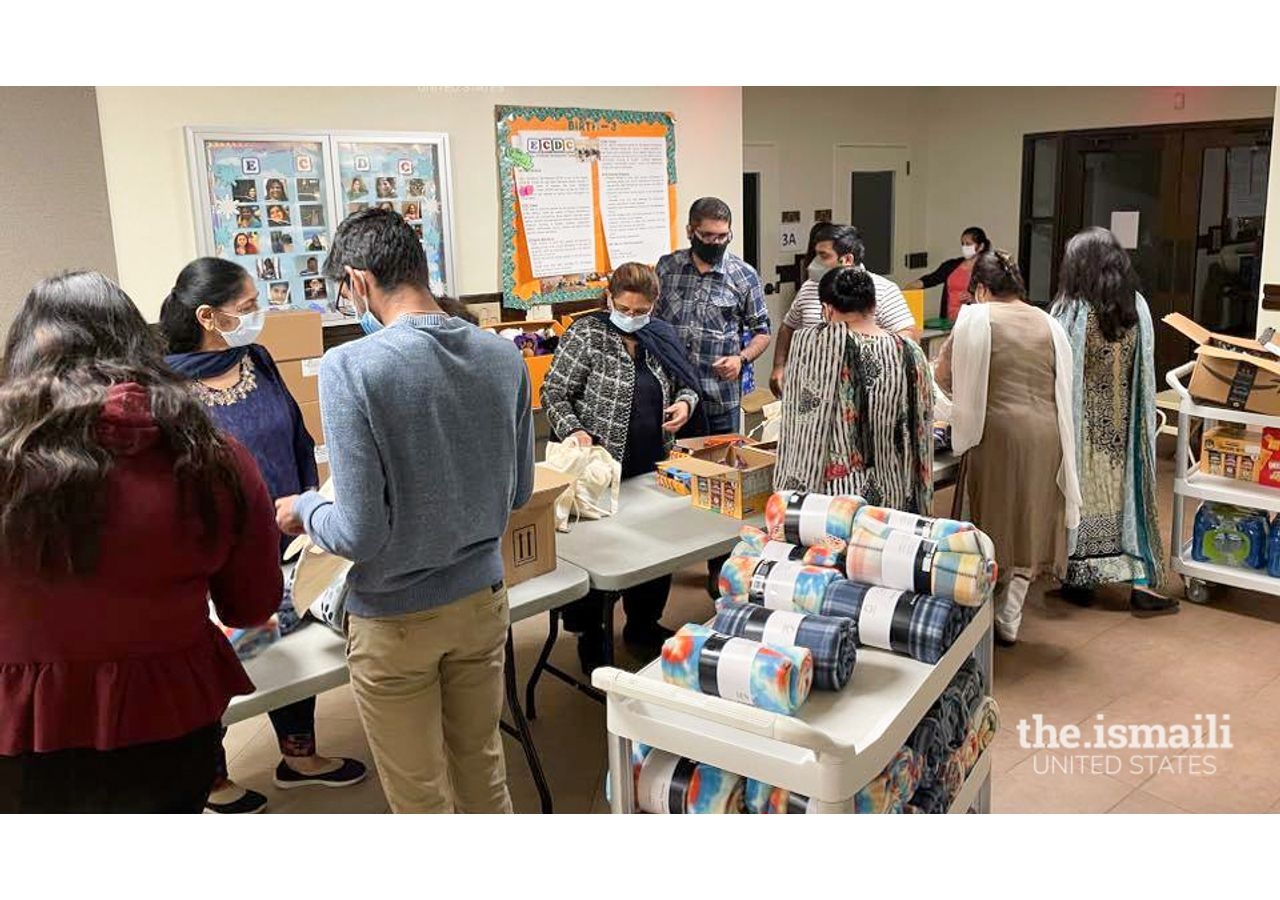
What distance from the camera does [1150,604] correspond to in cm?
411

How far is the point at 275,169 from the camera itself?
4152 mm

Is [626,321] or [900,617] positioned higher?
[626,321]

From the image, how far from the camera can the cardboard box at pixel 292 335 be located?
4.05 metres

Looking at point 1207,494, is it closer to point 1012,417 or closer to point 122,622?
point 1012,417

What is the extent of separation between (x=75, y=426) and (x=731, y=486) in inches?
71.0

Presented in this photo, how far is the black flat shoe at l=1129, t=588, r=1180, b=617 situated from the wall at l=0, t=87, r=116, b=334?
4130mm

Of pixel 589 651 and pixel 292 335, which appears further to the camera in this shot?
pixel 292 335

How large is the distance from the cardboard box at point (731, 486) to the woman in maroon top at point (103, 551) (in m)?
1.52

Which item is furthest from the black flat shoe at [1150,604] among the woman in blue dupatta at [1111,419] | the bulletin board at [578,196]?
the bulletin board at [578,196]

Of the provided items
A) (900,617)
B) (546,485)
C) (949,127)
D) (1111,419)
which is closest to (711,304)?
(1111,419)

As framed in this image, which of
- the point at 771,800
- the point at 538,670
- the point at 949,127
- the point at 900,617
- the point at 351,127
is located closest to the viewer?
the point at 771,800

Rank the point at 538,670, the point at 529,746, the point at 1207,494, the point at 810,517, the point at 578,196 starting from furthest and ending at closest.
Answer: the point at 578,196
the point at 1207,494
the point at 538,670
the point at 529,746
the point at 810,517

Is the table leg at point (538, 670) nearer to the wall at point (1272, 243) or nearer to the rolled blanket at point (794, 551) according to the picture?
the rolled blanket at point (794, 551)

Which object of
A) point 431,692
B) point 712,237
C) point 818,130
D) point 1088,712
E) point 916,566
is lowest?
point 1088,712
